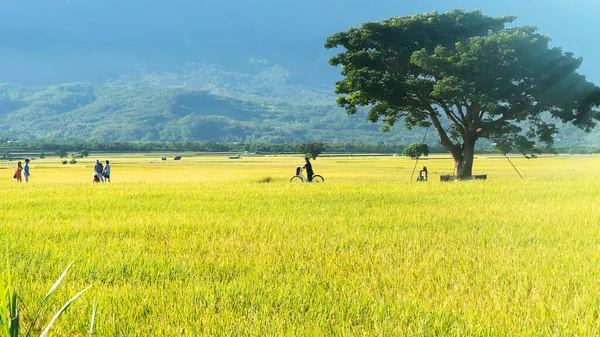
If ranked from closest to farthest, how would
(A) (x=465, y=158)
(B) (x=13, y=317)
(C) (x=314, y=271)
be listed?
(B) (x=13, y=317), (C) (x=314, y=271), (A) (x=465, y=158)

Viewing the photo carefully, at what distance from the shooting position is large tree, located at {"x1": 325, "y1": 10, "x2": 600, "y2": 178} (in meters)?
36.5

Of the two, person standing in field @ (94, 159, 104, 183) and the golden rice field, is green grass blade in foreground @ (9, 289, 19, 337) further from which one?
person standing in field @ (94, 159, 104, 183)

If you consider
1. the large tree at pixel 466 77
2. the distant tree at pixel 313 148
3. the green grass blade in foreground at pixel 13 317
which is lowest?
the green grass blade in foreground at pixel 13 317

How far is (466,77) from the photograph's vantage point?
120 feet

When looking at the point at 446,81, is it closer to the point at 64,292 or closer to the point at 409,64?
the point at 409,64

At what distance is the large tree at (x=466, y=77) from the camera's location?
1437 inches

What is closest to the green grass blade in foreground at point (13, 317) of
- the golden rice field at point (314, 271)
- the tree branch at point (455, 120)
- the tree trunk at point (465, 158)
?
the golden rice field at point (314, 271)

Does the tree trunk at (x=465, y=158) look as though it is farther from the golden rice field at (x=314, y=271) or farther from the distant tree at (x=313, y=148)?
the distant tree at (x=313, y=148)

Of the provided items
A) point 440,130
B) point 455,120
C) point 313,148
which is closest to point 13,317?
point 440,130

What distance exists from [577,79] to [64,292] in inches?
1538

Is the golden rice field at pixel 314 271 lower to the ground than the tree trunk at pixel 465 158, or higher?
lower

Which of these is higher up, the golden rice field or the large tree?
the large tree

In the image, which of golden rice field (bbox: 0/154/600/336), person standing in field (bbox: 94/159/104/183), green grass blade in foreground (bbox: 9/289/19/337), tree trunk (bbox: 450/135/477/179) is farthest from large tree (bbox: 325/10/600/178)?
green grass blade in foreground (bbox: 9/289/19/337)

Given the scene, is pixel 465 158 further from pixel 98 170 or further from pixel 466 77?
pixel 98 170
